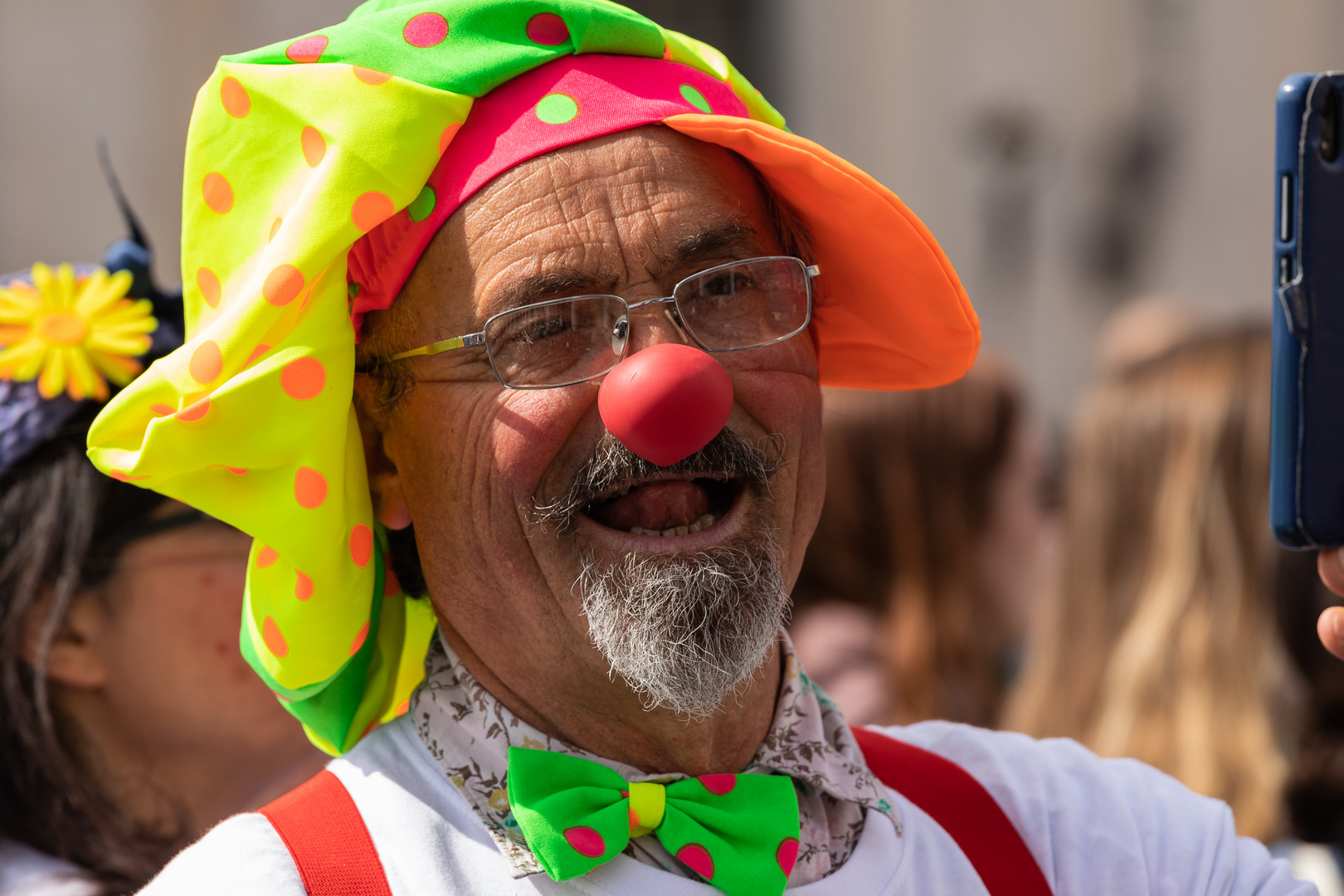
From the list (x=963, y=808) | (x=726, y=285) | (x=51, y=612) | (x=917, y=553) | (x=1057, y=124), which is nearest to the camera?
(x=726, y=285)

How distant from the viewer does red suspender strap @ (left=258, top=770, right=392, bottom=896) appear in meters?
1.51

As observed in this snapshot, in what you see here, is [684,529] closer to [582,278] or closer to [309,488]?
[582,278]

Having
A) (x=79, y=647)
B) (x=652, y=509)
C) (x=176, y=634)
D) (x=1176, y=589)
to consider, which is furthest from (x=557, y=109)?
(x=1176, y=589)

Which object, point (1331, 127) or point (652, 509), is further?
point (652, 509)

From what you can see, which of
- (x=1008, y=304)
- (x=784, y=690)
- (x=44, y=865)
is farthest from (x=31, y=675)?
(x=1008, y=304)

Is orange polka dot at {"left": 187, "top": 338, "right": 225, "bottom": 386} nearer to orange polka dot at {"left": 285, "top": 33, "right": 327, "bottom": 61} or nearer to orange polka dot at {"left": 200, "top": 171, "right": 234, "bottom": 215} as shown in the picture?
orange polka dot at {"left": 200, "top": 171, "right": 234, "bottom": 215}

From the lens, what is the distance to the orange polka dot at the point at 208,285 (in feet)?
5.62

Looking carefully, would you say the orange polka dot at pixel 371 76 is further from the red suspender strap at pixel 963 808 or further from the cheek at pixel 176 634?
the cheek at pixel 176 634

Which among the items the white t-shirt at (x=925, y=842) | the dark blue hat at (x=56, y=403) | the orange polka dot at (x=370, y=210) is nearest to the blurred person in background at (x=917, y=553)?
the white t-shirt at (x=925, y=842)

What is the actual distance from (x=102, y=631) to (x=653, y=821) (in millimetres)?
1396

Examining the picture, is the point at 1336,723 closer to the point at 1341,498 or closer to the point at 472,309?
the point at 1341,498

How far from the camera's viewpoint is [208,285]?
1.72 meters

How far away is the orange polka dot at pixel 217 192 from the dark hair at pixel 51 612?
89 cm

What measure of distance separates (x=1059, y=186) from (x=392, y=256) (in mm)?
9838
